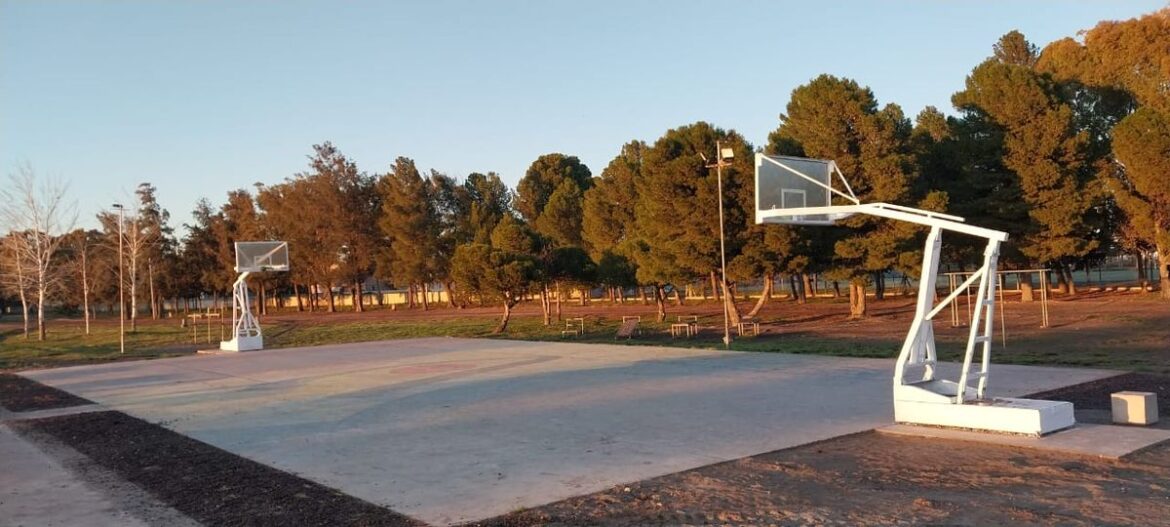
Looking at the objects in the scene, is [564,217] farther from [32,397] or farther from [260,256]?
[32,397]

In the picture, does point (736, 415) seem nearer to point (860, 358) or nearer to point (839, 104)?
point (860, 358)

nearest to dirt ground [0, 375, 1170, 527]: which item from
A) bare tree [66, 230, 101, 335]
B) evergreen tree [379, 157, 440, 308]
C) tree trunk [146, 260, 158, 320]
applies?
bare tree [66, 230, 101, 335]

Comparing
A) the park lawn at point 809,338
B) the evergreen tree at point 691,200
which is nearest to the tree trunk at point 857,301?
the park lawn at point 809,338

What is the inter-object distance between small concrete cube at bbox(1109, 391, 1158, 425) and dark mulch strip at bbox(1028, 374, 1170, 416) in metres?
1.08

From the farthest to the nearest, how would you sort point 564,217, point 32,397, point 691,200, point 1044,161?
1. point 564,217
2. point 1044,161
3. point 691,200
4. point 32,397

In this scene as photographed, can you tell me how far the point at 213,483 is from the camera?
26.5 feet

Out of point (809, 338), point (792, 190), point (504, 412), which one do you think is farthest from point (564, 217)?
point (792, 190)

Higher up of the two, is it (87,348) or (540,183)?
(540,183)

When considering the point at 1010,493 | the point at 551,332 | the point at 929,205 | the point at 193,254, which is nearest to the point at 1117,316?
the point at 929,205

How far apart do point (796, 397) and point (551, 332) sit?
2425cm

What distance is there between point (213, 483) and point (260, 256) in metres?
23.3

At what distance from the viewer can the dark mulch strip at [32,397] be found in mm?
15414

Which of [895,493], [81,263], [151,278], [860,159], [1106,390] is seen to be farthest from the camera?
[81,263]

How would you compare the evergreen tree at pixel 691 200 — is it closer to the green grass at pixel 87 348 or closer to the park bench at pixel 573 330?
the park bench at pixel 573 330
